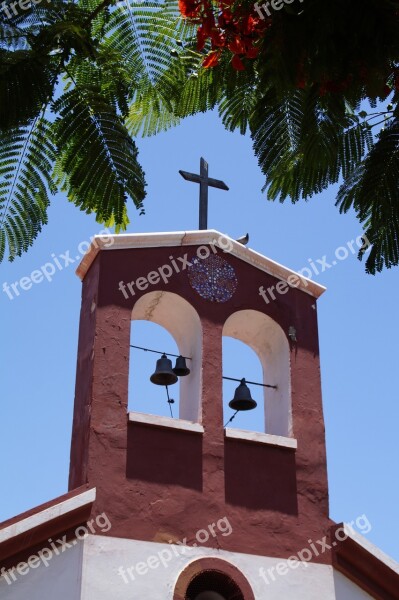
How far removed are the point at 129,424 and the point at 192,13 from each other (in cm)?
617

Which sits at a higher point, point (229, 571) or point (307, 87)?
point (229, 571)

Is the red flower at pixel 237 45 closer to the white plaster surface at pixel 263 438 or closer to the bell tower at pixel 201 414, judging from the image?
the bell tower at pixel 201 414

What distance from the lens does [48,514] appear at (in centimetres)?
785

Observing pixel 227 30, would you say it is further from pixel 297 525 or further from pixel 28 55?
pixel 297 525

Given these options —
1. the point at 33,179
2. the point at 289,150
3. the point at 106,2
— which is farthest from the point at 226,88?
the point at 33,179

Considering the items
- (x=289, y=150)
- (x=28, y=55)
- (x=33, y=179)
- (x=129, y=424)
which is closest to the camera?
(x=28, y=55)

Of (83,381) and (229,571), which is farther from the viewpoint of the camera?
(83,381)

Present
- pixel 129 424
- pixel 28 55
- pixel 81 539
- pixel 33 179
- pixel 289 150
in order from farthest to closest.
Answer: pixel 129 424 < pixel 81 539 < pixel 289 150 < pixel 33 179 < pixel 28 55

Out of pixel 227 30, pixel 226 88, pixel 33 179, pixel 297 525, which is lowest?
pixel 33 179

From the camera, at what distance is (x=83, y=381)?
29.2 feet

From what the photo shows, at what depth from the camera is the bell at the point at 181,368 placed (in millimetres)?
9117

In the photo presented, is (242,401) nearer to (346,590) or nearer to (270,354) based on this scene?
(270,354)

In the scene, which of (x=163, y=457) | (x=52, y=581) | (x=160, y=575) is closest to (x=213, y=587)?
(x=160, y=575)

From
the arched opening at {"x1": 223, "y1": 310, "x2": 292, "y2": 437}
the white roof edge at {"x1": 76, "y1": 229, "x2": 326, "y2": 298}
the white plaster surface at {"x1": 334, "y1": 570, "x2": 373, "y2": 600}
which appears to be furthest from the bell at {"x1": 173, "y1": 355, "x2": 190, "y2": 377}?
the white plaster surface at {"x1": 334, "y1": 570, "x2": 373, "y2": 600}
